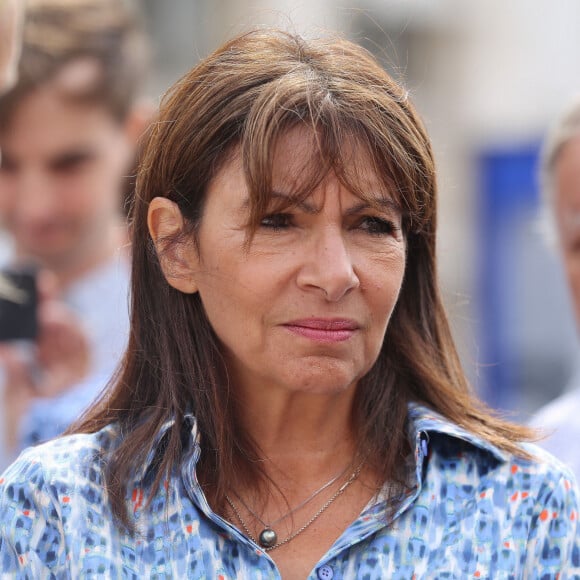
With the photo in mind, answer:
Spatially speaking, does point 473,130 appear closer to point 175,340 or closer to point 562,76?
point 562,76

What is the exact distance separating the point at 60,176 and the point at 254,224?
1818 mm

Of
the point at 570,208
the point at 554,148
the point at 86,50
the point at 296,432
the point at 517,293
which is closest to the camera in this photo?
the point at 296,432

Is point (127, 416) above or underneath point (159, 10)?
underneath

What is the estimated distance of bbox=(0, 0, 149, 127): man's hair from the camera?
359cm

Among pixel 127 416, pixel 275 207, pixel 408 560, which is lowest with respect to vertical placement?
pixel 408 560

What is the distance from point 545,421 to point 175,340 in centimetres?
142

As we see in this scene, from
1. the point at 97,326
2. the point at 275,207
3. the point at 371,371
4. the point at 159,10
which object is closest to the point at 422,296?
the point at 371,371

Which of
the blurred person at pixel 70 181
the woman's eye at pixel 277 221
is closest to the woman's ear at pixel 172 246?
the woman's eye at pixel 277 221

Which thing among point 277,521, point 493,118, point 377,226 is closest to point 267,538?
point 277,521

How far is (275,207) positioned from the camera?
80.3 inches

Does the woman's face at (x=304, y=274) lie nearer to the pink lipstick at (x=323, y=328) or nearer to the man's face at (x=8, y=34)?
the pink lipstick at (x=323, y=328)

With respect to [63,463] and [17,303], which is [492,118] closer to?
[17,303]

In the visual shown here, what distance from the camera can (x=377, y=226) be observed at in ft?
7.00

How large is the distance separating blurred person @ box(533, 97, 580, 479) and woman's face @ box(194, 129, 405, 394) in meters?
1.20
